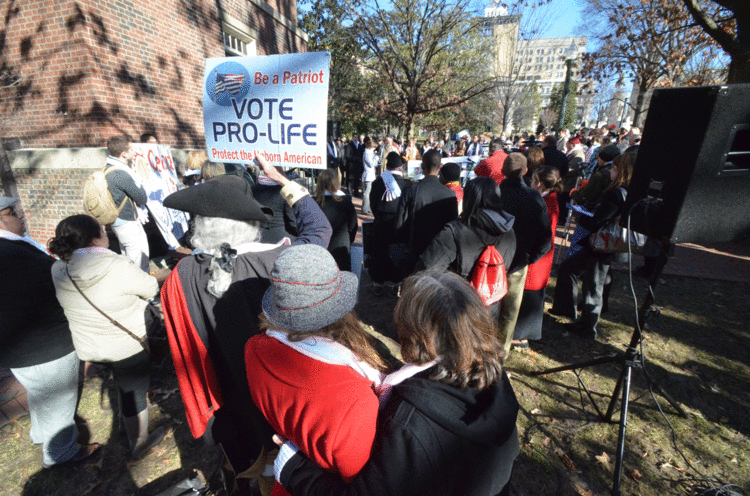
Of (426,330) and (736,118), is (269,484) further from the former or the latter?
(736,118)

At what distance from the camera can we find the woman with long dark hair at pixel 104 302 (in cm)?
209

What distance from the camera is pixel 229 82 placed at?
2586 millimetres

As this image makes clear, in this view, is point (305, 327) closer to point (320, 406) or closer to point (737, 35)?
point (320, 406)

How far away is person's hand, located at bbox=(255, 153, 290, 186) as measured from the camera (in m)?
2.25

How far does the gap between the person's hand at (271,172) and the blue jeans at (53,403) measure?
1.80 metres

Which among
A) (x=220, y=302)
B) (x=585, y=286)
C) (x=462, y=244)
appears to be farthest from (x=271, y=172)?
(x=585, y=286)

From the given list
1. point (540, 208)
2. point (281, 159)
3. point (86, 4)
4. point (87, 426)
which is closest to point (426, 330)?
point (281, 159)

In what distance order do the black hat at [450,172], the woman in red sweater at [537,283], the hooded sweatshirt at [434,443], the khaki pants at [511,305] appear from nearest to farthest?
the hooded sweatshirt at [434,443] < the khaki pants at [511,305] < the woman in red sweater at [537,283] < the black hat at [450,172]

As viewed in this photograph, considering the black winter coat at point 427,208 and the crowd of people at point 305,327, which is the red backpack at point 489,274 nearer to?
the crowd of people at point 305,327

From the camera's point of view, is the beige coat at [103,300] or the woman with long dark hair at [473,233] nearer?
the beige coat at [103,300]

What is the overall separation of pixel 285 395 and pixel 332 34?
21989 mm

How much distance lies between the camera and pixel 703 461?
101 inches


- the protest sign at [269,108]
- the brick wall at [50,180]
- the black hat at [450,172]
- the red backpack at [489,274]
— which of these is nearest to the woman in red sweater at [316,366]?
the protest sign at [269,108]

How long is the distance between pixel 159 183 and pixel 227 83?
10.4 feet
